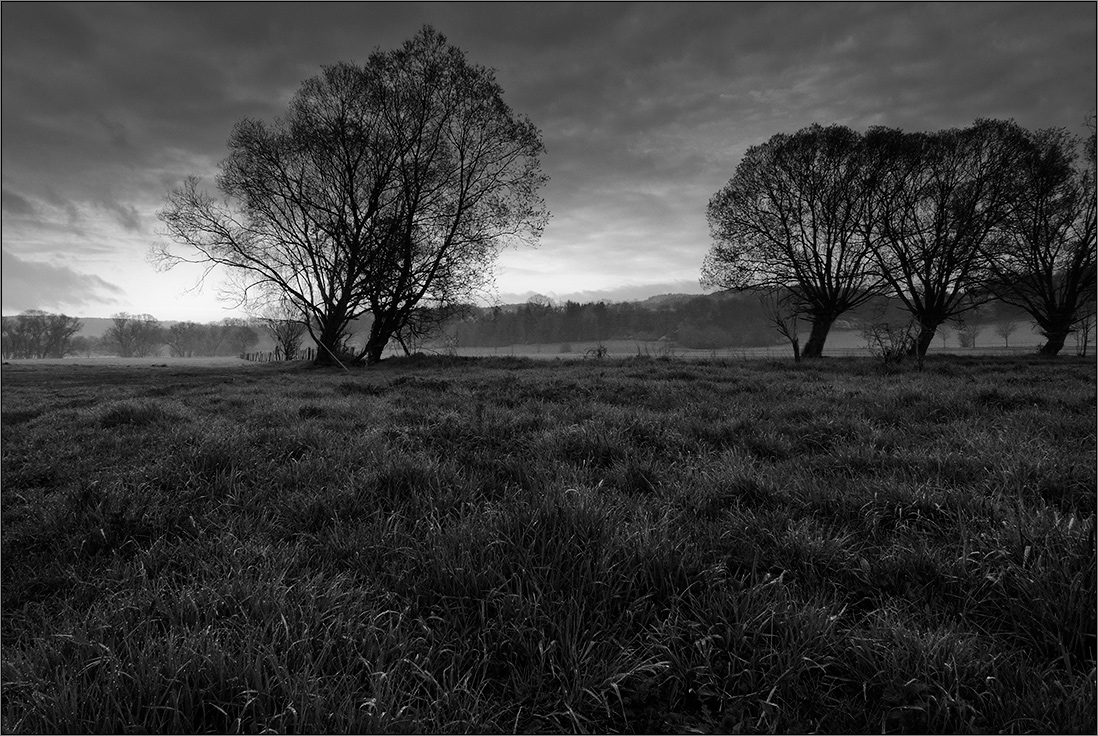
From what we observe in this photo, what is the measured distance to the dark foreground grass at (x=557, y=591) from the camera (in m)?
1.67

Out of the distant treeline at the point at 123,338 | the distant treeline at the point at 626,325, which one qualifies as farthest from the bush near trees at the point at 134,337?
the distant treeline at the point at 626,325

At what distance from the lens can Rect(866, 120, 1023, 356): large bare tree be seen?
27.8m

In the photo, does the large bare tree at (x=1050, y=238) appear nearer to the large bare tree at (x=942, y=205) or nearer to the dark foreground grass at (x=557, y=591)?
the large bare tree at (x=942, y=205)

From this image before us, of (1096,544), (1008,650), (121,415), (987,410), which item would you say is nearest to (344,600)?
(1008,650)

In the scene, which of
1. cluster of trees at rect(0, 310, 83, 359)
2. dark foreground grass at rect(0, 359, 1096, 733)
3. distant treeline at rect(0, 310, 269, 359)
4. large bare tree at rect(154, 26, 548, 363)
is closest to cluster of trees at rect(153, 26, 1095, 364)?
large bare tree at rect(154, 26, 548, 363)

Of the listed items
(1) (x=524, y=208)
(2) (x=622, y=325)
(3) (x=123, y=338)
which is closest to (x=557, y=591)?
(1) (x=524, y=208)

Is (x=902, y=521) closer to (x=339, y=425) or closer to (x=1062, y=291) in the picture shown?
(x=339, y=425)

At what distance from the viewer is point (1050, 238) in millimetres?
30875

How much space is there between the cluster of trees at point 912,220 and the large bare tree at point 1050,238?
8 cm

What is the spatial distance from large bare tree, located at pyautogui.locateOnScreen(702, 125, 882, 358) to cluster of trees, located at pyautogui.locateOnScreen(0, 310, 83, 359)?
170234 mm

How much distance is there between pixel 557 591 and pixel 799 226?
33.7 metres

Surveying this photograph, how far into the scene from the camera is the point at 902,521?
302 centimetres

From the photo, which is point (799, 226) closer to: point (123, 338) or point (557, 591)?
point (557, 591)

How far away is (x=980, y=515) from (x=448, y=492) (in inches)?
142
